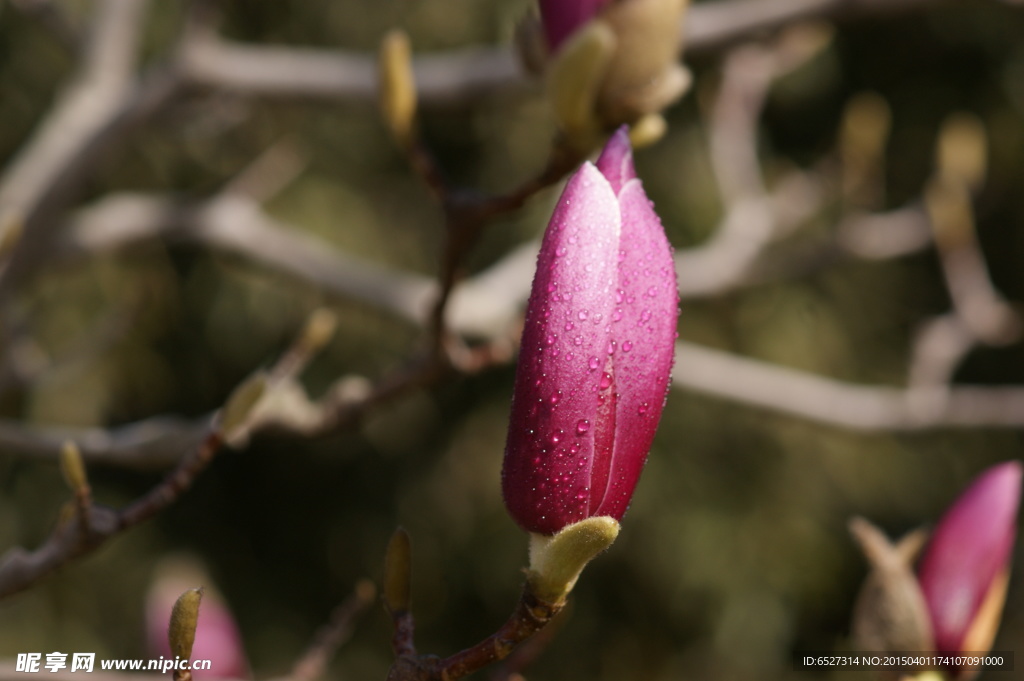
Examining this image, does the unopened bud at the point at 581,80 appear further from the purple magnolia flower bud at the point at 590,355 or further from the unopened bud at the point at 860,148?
the unopened bud at the point at 860,148

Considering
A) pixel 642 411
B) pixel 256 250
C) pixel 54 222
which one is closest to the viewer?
pixel 642 411

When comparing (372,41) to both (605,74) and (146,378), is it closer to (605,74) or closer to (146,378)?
(146,378)

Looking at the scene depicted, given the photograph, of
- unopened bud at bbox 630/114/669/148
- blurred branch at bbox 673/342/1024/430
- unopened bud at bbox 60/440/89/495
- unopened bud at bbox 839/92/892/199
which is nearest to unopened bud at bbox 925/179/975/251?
unopened bud at bbox 839/92/892/199

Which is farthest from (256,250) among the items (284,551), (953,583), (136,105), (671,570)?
(284,551)

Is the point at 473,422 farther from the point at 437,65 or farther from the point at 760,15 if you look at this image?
the point at 760,15

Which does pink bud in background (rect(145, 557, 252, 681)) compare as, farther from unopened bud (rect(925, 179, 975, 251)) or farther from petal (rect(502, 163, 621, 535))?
unopened bud (rect(925, 179, 975, 251))

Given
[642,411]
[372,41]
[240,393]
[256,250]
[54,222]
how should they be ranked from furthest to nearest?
[372,41] < [256,250] < [54,222] < [240,393] < [642,411]
